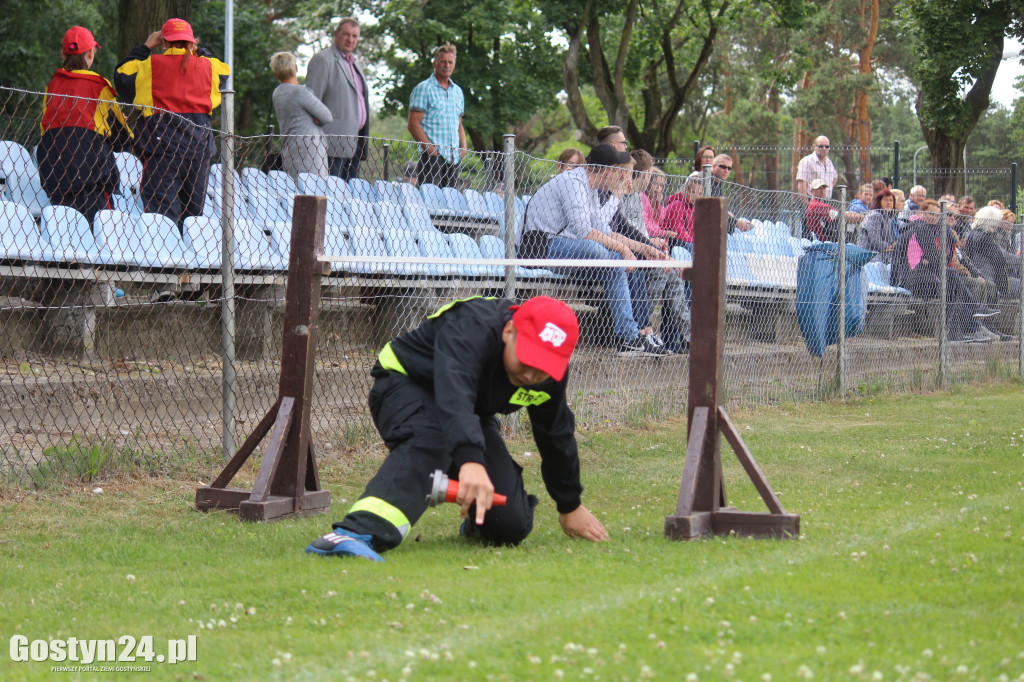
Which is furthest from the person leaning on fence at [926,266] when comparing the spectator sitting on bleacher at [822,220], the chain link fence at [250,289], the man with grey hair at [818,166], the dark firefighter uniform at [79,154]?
the dark firefighter uniform at [79,154]

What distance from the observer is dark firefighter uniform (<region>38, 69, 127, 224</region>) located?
7.57 metres

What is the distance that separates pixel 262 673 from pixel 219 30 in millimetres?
22325

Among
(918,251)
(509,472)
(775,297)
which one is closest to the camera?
(509,472)

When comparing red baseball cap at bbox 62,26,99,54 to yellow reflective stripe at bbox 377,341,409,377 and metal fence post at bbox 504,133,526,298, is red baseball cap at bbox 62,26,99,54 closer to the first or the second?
metal fence post at bbox 504,133,526,298

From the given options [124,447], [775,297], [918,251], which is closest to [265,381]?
[124,447]

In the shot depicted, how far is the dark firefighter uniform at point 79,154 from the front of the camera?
7.57 m

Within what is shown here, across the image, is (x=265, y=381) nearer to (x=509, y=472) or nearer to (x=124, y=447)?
(x=124, y=447)

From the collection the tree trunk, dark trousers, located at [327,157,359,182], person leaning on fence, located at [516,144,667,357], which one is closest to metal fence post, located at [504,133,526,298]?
person leaning on fence, located at [516,144,667,357]

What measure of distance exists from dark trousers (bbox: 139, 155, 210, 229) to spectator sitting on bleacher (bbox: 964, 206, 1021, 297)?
37.9 ft

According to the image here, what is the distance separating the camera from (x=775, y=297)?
38.2 ft

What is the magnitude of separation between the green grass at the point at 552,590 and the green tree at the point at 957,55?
62.2 feet

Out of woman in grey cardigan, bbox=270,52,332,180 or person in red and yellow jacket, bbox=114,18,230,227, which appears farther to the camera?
woman in grey cardigan, bbox=270,52,332,180

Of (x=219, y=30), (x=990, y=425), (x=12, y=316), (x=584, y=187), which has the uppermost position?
(x=219, y=30)

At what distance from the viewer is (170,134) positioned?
7.89 m
